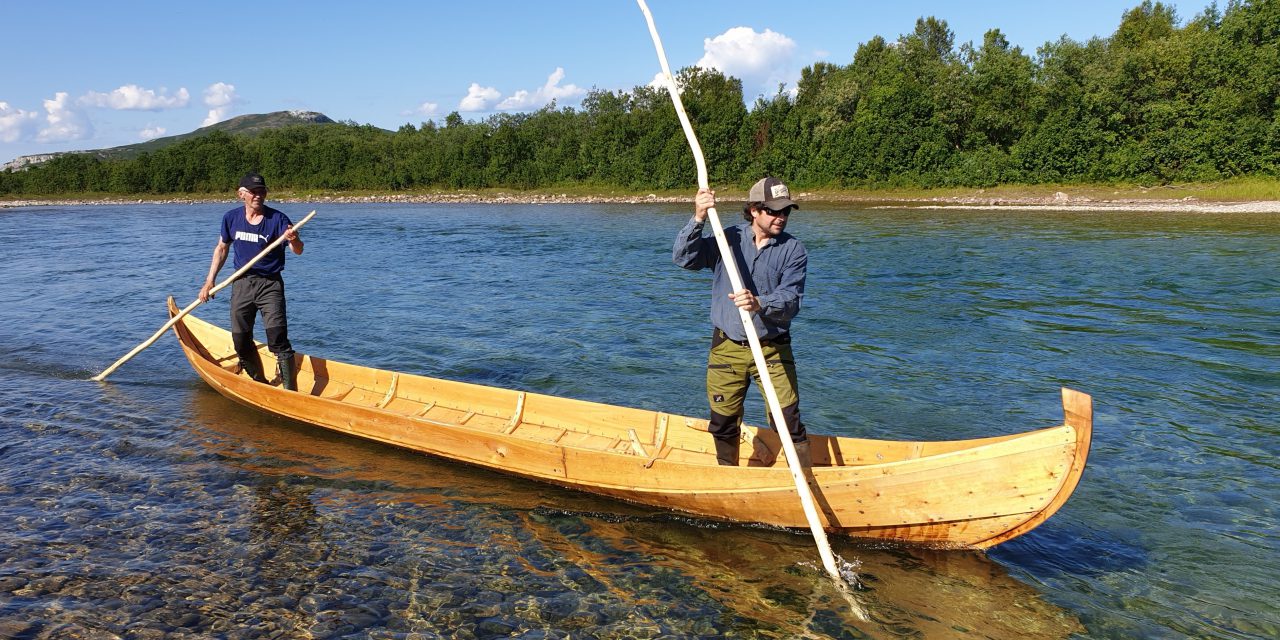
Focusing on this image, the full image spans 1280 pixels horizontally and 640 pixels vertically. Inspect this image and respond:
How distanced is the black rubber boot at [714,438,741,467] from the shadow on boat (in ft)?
1.73

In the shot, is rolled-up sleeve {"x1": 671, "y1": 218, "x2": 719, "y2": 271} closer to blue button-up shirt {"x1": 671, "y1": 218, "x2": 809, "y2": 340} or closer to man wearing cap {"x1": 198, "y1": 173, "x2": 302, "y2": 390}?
blue button-up shirt {"x1": 671, "y1": 218, "x2": 809, "y2": 340}

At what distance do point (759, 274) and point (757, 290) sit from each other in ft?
0.42

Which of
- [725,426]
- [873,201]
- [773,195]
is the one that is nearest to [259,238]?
[725,426]

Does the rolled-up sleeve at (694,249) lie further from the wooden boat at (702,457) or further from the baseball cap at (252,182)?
the baseball cap at (252,182)

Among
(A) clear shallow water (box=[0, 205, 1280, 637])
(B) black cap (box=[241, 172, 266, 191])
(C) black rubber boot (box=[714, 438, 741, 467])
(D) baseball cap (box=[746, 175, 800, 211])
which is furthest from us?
(B) black cap (box=[241, 172, 266, 191])

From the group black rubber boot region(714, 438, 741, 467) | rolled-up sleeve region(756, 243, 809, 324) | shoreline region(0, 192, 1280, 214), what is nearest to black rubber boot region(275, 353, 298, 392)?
black rubber boot region(714, 438, 741, 467)

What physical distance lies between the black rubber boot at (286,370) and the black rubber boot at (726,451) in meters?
5.52

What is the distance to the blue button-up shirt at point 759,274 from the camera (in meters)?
5.68

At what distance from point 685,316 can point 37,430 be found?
1139cm

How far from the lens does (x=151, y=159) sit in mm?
102125

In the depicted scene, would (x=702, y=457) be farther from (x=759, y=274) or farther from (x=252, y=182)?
(x=252, y=182)

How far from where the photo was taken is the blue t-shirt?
8875mm

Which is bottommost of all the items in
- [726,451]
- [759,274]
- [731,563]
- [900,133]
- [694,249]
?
[731,563]

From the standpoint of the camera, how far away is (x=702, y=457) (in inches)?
292
